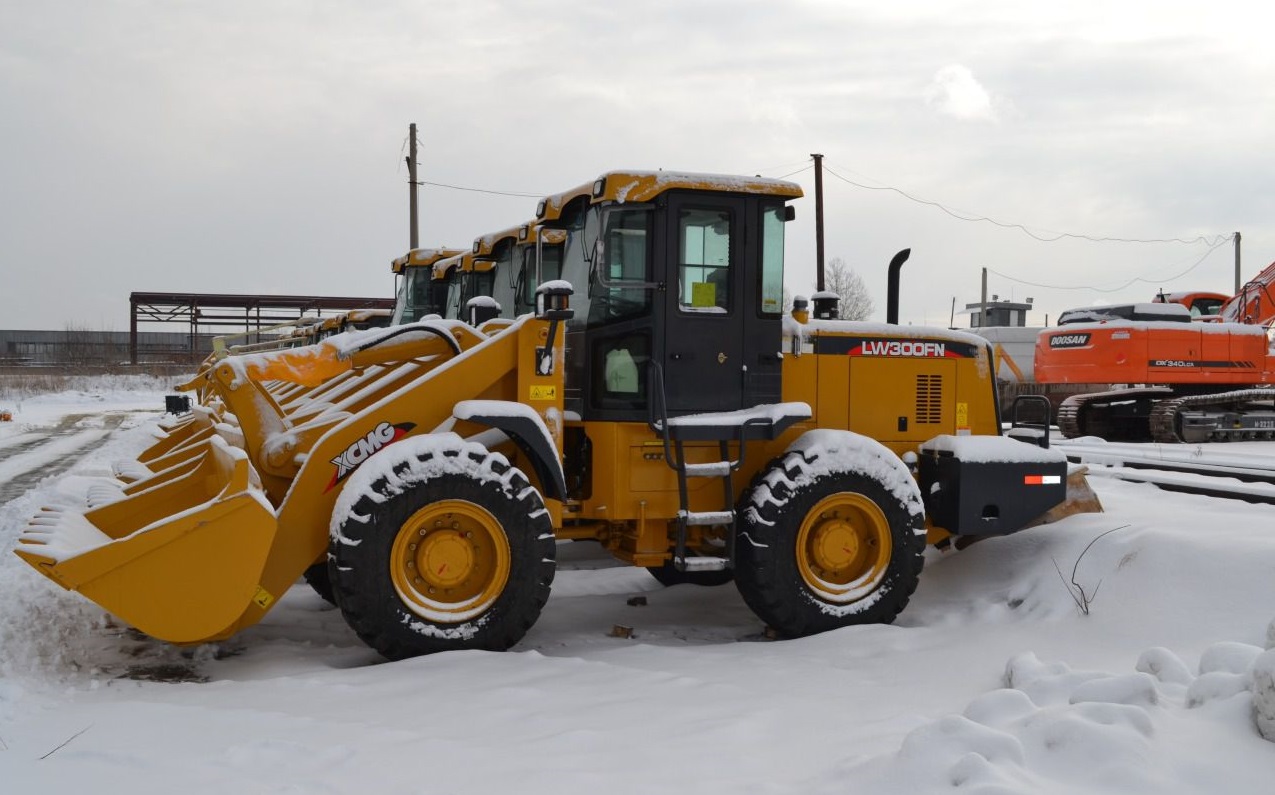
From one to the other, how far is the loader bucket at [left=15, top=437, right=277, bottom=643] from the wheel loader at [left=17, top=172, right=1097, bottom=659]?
0.03 m

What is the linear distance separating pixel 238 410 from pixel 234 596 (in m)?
1.49

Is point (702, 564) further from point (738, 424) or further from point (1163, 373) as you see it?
point (1163, 373)

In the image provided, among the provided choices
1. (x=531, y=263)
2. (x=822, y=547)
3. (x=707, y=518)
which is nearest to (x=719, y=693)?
(x=707, y=518)

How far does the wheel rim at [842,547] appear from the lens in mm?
6527

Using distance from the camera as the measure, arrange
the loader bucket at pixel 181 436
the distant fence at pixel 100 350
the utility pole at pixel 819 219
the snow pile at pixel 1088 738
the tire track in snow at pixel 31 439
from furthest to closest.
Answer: the distant fence at pixel 100 350
the utility pole at pixel 819 219
the tire track in snow at pixel 31 439
the loader bucket at pixel 181 436
the snow pile at pixel 1088 738

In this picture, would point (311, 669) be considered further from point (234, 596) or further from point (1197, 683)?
point (1197, 683)

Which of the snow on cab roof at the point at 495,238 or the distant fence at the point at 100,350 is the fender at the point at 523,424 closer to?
the snow on cab roof at the point at 495,238

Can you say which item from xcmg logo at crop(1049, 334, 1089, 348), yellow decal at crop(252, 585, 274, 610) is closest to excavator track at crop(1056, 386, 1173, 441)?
xcmg logo at crop(1049, 334, 1089, 348)

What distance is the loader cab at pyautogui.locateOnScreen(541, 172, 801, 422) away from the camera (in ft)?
21.2

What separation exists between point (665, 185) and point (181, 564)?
A: 3311 mm

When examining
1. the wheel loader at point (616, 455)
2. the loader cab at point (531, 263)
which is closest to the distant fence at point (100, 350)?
the loader cab at point (531, 263)

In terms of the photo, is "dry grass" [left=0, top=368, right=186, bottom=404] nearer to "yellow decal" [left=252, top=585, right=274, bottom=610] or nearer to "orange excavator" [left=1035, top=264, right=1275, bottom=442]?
"orange excavator" [left=1035, top=264, right=1275, bottom=442]

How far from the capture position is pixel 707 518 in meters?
6.38

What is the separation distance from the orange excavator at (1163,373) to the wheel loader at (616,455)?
38.0ft
